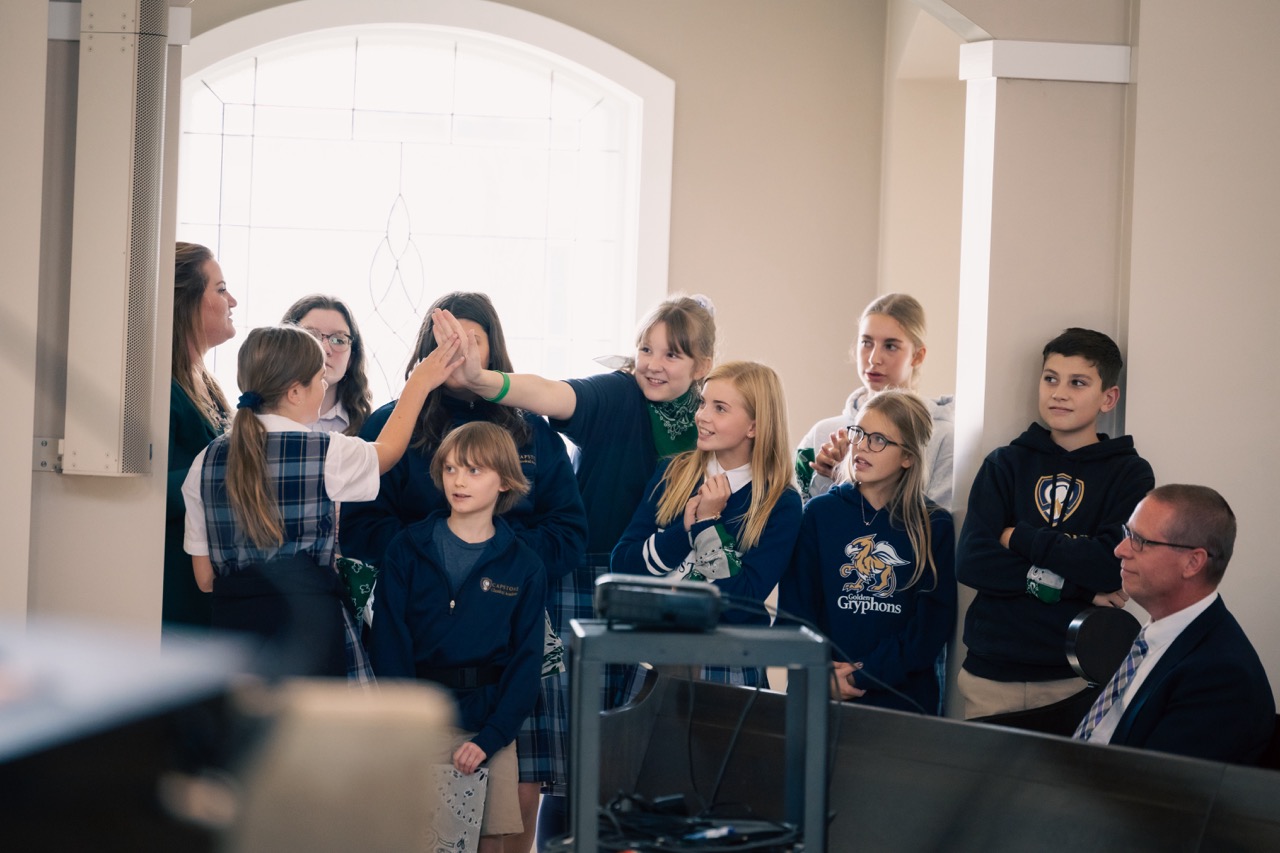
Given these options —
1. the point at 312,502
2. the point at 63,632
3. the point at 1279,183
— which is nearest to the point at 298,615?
the point at 312,502

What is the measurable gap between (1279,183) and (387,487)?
2.37 m

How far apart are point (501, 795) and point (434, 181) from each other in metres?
3.32

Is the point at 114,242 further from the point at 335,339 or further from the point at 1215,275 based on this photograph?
the point at 1215,275

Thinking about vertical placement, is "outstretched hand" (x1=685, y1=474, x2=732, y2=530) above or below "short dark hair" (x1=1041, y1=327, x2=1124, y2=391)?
below

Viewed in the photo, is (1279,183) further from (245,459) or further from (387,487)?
(245,459)

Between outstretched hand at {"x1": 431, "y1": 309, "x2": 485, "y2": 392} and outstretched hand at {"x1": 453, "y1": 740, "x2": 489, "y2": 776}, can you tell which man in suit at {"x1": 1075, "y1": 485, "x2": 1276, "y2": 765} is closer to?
outstretched hand at {"x1": 453, "y1": 740, "x2": 489, "y2": 776}

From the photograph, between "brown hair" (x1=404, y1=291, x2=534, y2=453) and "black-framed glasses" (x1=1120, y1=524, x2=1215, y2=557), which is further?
"brown hair" (x1=404, y1=291, x2=534, y2=453)

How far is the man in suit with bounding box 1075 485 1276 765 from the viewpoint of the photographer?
204 centimetres

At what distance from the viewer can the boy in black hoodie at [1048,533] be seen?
2947 mm

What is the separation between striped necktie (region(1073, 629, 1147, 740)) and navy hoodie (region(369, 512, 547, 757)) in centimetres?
121

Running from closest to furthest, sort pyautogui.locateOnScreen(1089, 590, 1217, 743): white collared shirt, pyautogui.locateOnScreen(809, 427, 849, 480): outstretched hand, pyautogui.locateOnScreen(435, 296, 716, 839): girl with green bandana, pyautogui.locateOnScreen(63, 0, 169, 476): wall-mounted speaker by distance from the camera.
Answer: pyautogui.locateOnScreen(1089, 590, 1217, 743): white collared shirt
pyautogui.locateOnScreen(63, 0, 169, 476): wall-mounted speaker
pyautogui.locateOnScreen(435, 296, 716, 839): girl with green bandana
pyautogui.locateOnScreen(809, 427, 849, 480): outstretched hand

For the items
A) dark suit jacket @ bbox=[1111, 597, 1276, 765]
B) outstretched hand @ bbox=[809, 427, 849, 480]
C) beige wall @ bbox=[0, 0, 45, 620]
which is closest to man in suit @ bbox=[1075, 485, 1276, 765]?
dark suit jacket @ bbox=[1111, 597, 1276, 765]

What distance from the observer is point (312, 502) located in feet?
9.28

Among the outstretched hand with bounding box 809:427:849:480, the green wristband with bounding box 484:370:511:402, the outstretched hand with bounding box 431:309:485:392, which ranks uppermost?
the outstretched hand with bounding box 431:309:485:392
